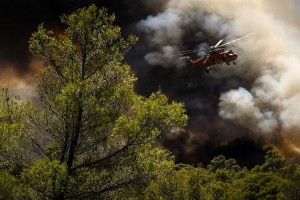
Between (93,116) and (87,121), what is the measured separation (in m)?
0.34

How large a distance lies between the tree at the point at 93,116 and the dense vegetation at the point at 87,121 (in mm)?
35

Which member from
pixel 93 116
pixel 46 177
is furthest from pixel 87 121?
pixel 46 177

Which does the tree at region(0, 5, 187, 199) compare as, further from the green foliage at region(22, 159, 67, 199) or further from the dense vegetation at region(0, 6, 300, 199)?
the green foliage at region(22, 159, 67, 199)

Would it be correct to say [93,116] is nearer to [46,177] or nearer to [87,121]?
[87,121]

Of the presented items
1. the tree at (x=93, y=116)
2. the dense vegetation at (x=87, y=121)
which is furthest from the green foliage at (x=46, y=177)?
the tree at (x=93, y=116)

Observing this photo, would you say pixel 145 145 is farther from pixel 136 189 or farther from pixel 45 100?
pixel 45 100

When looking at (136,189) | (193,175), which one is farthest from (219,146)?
(136,189)

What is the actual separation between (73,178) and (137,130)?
2.86 meters

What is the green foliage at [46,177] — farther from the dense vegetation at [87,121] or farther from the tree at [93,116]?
the tree at [93,116]

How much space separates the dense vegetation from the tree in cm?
4

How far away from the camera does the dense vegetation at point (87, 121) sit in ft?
46.2

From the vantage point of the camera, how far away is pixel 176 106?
1444cm

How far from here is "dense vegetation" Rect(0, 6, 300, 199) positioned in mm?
14070

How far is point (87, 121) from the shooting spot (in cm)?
1454
